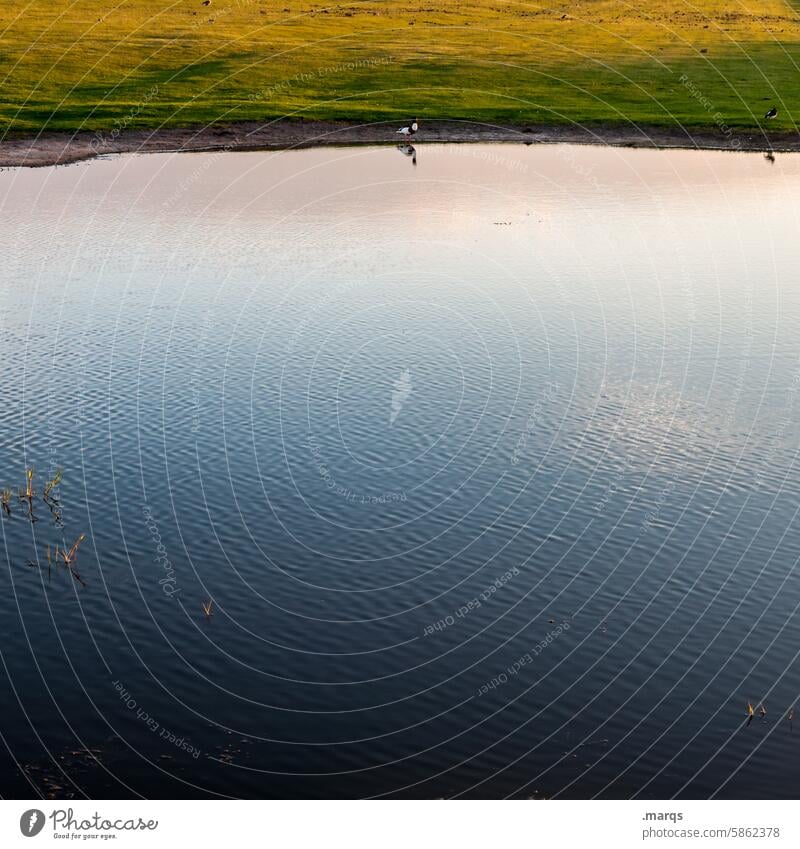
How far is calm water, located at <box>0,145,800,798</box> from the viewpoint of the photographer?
31.1m

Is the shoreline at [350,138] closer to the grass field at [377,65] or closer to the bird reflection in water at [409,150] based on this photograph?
the grass field at [377,65]

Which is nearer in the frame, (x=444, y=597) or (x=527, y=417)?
(x=444, y=597)

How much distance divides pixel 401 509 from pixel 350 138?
259ft

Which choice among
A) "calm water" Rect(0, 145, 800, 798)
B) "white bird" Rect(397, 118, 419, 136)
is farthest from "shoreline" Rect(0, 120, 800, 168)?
"calm water" Rect(0, 145, 800, 798)

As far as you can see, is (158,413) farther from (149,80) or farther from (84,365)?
(149,80)

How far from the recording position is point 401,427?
50625 mm

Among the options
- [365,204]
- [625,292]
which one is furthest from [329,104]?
[625,292]

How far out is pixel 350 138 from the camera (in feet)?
383

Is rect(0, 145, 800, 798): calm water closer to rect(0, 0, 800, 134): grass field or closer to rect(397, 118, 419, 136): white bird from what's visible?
rect(397, 118, 419, 136): white bird

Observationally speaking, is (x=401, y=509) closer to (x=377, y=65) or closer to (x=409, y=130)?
(x=409, y=130)

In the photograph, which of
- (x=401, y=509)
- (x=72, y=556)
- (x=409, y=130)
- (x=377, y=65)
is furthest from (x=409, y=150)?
(x=72, y=556)

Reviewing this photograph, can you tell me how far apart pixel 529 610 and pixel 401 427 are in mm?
14785

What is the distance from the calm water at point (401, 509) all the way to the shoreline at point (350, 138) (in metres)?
29.6

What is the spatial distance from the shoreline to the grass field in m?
1.84
